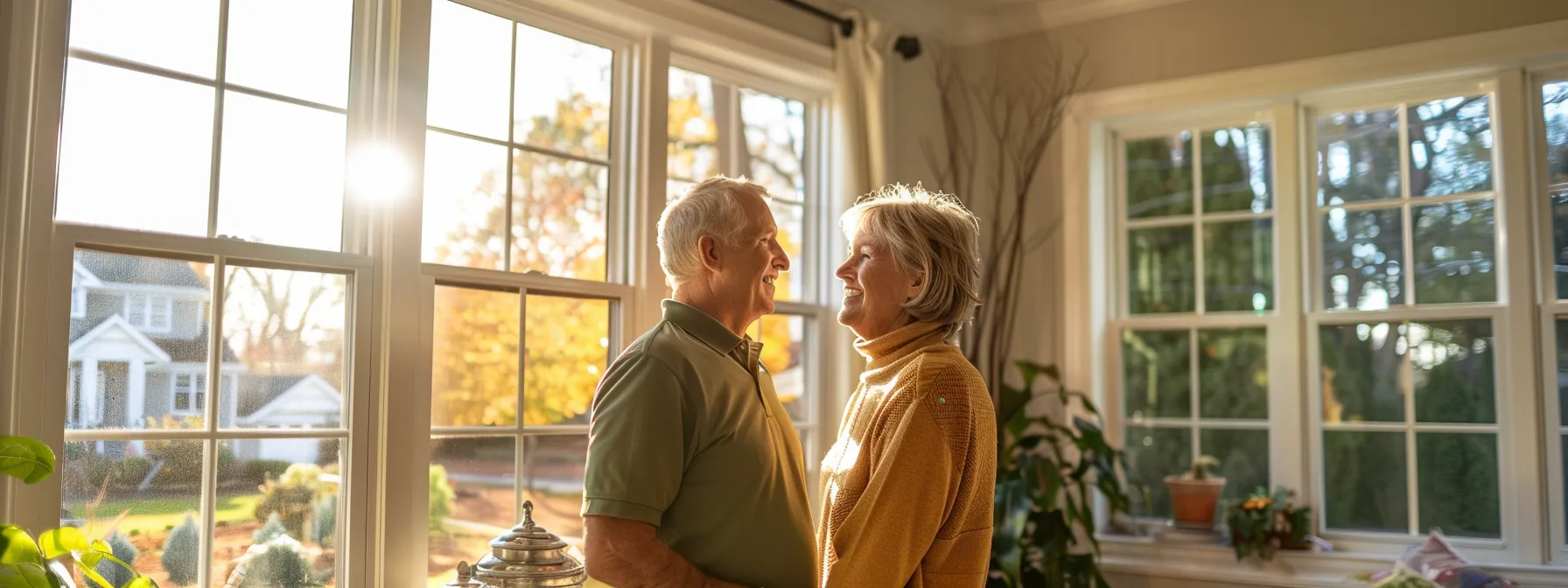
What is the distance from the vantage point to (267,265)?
Answer: 262 centimetres

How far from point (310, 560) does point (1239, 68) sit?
333cm

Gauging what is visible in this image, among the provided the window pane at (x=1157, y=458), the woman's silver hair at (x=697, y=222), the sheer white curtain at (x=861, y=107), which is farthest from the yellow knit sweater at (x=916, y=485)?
the window pane at (x=1157, y=458)

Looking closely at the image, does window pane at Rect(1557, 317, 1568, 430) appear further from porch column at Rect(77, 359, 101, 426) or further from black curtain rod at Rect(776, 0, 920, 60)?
porch column at Rect(77, 359, 101, 426)

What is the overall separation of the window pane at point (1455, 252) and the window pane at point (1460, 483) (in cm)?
46

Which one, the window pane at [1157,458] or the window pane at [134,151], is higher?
the window pane at [134,151]

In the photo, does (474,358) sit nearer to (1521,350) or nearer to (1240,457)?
(1240,457)

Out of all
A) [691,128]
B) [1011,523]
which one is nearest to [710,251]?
[691,128]

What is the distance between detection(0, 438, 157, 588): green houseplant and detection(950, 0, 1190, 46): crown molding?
11.8 feet

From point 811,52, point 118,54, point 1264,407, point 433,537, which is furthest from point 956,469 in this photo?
point 1264,407

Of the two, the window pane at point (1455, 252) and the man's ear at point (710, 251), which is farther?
the window pane at point (1455, 252)

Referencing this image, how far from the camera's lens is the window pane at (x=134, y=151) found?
2342 millimetres

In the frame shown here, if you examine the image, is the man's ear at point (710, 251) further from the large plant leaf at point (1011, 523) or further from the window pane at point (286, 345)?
the large plant leaf at point (1011, 523)

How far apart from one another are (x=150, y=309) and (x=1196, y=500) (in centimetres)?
336

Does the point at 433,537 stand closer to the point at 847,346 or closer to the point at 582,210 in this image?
the point at 582,210
